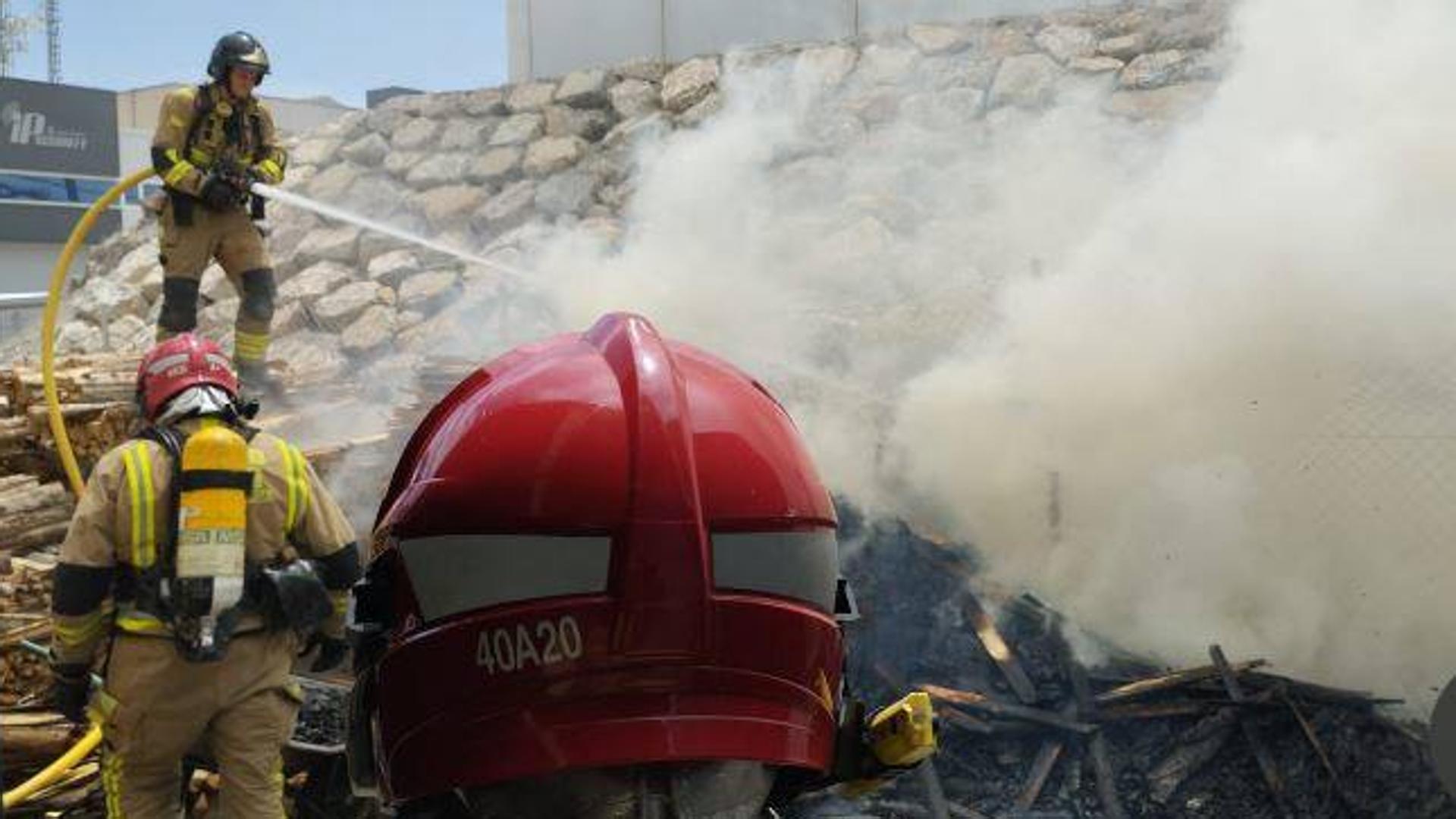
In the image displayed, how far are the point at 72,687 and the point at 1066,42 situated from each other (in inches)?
384

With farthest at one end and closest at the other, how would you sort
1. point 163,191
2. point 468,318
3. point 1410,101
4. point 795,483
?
point 468,318 < point 1410,101 < point 163,191 < point 795,483

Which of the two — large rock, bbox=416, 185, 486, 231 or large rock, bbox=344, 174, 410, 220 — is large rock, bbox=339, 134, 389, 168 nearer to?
large rock, bbox=344, 174, 410, 220

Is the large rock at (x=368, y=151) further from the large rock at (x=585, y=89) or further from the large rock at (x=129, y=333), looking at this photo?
the large rock at (x=129, y=333)

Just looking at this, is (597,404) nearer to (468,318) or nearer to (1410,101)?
(1410,101)

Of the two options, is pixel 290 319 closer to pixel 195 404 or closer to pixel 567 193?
pixel 567 193

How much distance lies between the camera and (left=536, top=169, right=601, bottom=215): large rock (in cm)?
1157

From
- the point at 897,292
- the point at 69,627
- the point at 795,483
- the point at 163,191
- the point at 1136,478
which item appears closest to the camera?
the point at 795,483

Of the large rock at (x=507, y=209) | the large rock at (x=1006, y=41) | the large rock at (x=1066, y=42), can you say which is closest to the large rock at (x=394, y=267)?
the large rock at (x=507, y=209)

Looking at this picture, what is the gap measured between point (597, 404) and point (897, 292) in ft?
24.1

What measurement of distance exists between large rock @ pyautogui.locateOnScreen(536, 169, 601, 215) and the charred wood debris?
5.84 metres

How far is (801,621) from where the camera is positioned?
197 centimetres

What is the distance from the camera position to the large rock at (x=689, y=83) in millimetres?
12156

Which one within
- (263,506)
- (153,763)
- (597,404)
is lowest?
(153,763)

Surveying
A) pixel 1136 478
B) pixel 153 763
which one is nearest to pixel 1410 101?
pixel 1136 478
